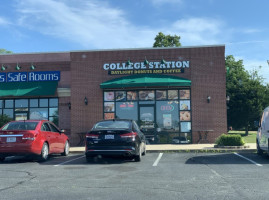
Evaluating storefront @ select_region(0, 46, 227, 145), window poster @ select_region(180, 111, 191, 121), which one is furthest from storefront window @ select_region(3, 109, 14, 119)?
window poster @ select_region(180, 111, 191, 121)

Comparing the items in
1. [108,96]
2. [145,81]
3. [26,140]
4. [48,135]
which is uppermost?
[145,81]

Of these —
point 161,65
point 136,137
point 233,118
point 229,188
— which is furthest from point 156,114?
point 233,118

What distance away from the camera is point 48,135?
11.9 m

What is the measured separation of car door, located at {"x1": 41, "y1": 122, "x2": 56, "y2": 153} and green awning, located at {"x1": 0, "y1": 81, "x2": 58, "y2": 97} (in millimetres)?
9146

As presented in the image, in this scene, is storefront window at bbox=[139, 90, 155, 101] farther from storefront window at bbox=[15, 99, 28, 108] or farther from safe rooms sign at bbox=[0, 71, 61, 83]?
storefront window at bbox=[15, 99, 28, 108]

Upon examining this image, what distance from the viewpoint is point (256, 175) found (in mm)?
7988

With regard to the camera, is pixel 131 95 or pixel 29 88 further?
pixel 29 88

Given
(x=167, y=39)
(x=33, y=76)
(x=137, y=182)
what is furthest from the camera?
(x=167, y=39)

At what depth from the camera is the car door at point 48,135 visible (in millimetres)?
11766

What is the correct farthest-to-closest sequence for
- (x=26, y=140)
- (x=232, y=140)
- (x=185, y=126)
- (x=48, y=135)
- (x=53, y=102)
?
1. (x=53, y=102)
2. (x=185, y=126)
3. (x=232, y=140)
4. (x=48, y=135)
5. (x=26, y=140)

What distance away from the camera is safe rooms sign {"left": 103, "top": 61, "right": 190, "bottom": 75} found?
785 inches

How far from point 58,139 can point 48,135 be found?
0.96 metres

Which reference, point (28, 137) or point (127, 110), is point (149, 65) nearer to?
point (127, 110)

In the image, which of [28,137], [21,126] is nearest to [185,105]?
[21,126]
